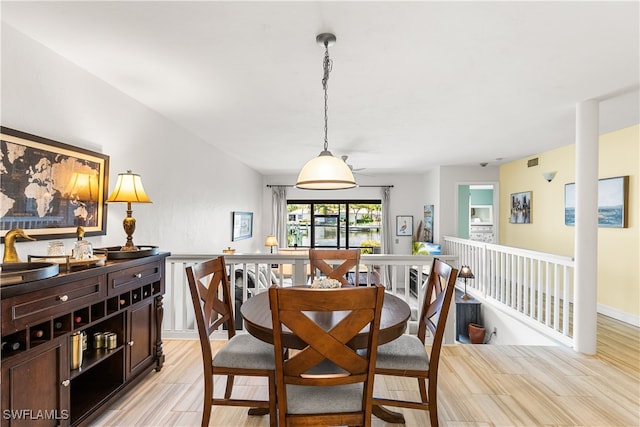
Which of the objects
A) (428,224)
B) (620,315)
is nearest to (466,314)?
(620,315)

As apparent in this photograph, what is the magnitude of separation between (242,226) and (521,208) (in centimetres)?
524

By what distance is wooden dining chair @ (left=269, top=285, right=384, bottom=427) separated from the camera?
1295 millimetres

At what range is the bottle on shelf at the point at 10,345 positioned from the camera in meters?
1.39

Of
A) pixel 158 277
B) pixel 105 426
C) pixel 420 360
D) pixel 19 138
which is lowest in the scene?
pixel 105 426

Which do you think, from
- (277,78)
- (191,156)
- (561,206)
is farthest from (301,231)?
Result: (277,78)

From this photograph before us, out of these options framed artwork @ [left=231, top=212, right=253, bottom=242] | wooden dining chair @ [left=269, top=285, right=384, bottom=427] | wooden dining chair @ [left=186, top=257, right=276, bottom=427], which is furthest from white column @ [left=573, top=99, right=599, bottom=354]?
framed artwork @ [left=231, top=212, right=253, bottom=242]

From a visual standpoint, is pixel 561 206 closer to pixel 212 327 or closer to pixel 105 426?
pixel 212 327

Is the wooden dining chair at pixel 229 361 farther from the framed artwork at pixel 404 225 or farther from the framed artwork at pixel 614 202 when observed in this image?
the framed artwork at pixel 404 225

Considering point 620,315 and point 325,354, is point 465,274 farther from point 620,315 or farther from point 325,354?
point 325,354

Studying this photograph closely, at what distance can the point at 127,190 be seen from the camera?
237cm

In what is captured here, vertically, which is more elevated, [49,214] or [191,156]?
[191,156]

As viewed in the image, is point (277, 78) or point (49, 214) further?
point (277, 78)

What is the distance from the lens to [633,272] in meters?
3.91

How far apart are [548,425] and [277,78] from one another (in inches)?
116
